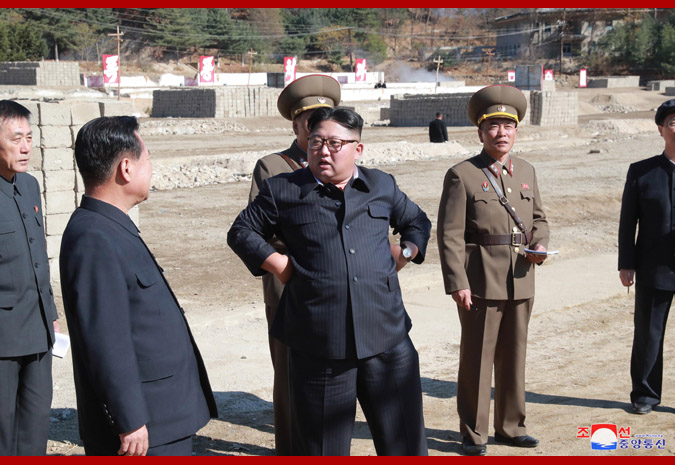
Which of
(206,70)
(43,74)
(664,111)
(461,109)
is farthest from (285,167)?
(206,70)

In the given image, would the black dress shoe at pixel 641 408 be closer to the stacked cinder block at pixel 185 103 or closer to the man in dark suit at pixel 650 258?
the man in dark suit at pixel 650 258

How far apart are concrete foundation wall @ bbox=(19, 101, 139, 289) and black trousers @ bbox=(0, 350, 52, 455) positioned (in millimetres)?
5103

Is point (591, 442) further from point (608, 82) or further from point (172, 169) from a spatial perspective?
point (608, 82)

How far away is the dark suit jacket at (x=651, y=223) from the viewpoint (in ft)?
16.3

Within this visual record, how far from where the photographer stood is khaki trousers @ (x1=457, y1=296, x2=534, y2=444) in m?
4.48

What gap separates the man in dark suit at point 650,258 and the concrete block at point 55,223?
592 cm

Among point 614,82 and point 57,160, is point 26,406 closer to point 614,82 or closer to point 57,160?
point 57,160

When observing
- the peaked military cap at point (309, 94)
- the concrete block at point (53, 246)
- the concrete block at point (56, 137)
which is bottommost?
the concrete block at point (53, 246)

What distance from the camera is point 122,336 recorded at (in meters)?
2.54

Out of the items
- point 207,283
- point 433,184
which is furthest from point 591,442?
point 433,184

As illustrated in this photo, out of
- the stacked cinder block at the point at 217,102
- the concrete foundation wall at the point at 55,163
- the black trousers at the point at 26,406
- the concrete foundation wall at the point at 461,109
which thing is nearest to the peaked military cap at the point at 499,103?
the black trousers at the point at 26,406

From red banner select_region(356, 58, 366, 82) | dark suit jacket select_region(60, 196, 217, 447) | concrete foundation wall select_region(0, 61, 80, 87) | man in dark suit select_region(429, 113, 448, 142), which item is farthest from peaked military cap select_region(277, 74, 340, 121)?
red banner select_region(356, 58, 366, 82)

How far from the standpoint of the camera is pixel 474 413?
4457mm

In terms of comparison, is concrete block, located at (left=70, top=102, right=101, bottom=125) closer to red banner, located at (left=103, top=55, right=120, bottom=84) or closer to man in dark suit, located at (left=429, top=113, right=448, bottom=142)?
man in dark suit, located at (left=429, top=113, right=448, bottom=142)
